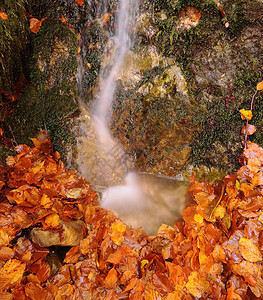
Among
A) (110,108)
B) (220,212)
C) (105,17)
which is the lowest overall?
(220,212)

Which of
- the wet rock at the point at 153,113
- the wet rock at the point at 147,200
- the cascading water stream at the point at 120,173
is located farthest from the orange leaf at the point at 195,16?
the wet rock at the point at 147,200

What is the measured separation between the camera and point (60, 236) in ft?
6.93

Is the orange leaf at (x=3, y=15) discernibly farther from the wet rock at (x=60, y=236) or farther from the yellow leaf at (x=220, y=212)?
the yellow leaf at (x=220, y=212)

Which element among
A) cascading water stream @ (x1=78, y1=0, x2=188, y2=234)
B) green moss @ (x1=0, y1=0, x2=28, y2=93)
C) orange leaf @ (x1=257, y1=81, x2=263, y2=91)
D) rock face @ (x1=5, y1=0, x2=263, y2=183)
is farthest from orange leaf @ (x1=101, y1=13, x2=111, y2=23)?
orange leaf @ (x1=257, y1=81, x2=263, y2=91)

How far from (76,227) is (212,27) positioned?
120 inches

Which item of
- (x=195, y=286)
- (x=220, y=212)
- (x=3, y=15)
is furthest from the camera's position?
(x=3, y=15)

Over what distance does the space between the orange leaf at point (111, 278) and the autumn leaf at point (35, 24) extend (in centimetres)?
378

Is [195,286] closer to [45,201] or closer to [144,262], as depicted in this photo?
[144,262]

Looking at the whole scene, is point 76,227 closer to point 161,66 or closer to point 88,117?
point 88,117

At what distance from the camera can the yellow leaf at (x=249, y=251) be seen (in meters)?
1.93

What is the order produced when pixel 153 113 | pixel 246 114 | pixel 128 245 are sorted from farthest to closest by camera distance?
pixel 153 113
pixel 246 114
pixel 128 245

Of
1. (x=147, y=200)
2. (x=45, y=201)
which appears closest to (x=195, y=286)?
(x=147, y=200)

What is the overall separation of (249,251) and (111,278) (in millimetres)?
1385

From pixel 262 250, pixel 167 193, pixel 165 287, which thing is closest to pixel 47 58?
pixel 167 193
